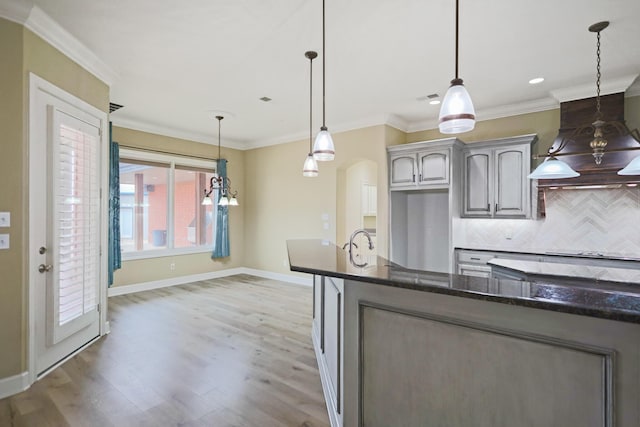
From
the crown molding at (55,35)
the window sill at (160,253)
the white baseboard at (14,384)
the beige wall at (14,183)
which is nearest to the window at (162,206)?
the window sill at (160,253)

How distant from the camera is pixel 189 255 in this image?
6.57 meters

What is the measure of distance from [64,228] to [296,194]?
4.08m

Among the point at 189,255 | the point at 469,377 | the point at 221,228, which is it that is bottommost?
the point at 189,255

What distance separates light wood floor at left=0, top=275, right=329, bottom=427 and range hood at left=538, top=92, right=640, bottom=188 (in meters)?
3.61

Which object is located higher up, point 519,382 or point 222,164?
point 222,164

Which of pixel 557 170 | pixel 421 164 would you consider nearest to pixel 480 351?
pixel 557 170

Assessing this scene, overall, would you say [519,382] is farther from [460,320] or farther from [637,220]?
[637,220]

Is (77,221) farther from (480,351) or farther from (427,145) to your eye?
(427,145)

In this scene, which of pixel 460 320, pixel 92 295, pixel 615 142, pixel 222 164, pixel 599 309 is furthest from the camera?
pixel 222 164

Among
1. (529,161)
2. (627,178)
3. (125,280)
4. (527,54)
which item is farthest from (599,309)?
(125,280)

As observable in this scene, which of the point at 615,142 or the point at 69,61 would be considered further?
the point at 615,142

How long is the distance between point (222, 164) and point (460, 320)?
249 inches

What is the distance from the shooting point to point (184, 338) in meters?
3.68

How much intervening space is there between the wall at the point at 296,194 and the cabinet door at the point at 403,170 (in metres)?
0.14
